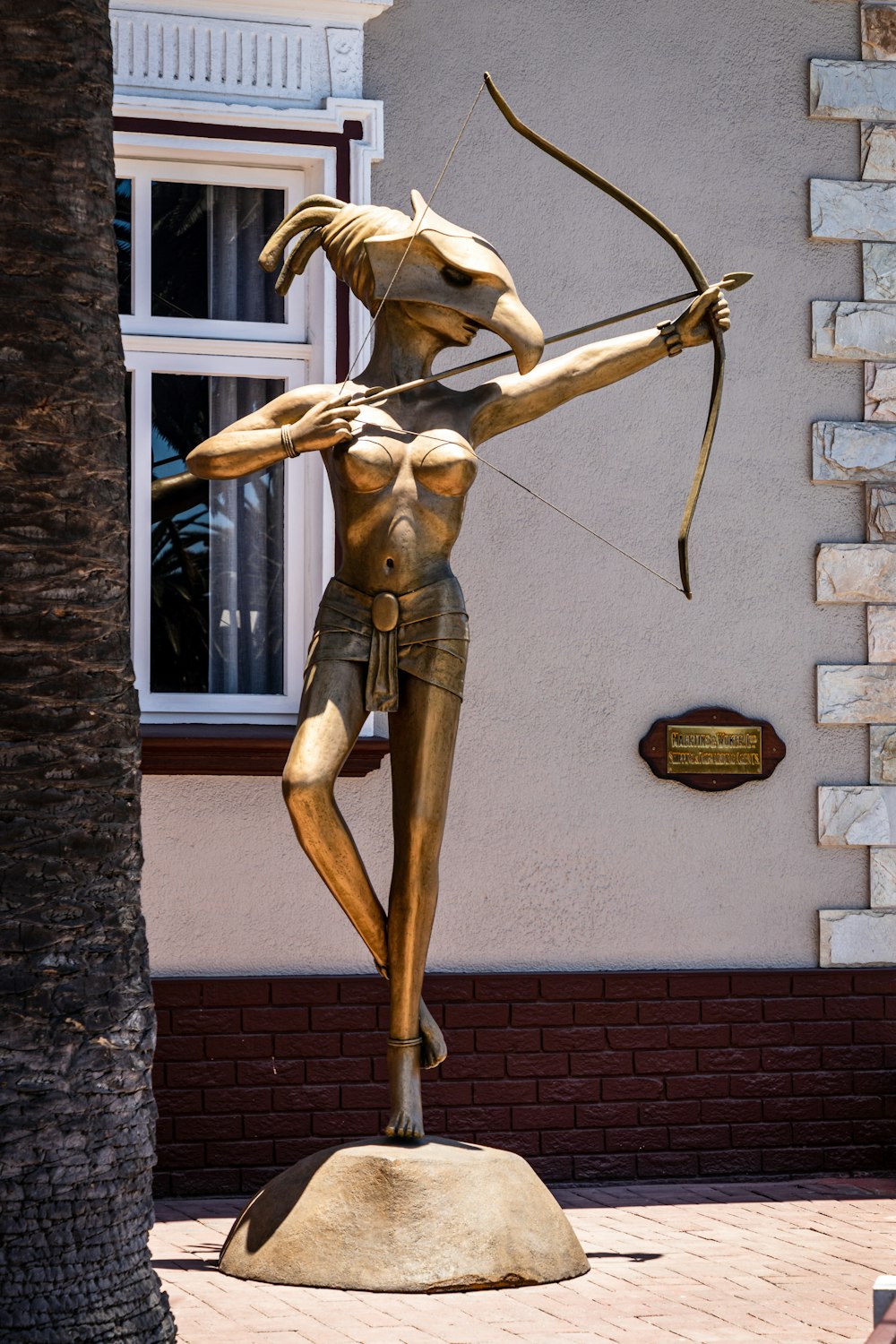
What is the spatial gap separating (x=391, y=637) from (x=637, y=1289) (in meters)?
1.98

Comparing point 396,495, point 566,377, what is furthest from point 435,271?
point 396,495

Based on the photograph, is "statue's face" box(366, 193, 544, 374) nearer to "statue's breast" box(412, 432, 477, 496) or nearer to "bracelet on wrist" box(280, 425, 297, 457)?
"statue's breast" box(412, 432, 477, 496)

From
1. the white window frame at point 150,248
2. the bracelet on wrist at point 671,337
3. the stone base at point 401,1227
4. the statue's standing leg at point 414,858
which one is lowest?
the stone base at point 401,1227

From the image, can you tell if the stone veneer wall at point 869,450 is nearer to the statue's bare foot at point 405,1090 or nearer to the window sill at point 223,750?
the window sill at point 223,750

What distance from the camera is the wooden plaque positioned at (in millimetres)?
7422

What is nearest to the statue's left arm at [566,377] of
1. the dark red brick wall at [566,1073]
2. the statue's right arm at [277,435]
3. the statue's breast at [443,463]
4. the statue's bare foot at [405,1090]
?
the statue's breast at [443,463]

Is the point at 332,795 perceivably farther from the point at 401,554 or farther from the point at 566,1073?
the point at 566,1073

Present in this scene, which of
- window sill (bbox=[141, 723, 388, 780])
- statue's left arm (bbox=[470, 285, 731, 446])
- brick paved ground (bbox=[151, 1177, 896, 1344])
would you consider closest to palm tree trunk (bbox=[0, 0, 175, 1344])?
brick paved ground (bbox=[151, 1177, 896, 1344])

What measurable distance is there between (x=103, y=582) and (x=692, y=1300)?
9.06 feet

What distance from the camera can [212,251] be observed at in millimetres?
7293

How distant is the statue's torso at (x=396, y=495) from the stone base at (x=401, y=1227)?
1.62 metres

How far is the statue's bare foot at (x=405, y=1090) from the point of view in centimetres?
537

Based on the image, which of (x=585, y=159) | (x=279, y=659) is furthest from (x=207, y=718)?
(x=585, y=159)

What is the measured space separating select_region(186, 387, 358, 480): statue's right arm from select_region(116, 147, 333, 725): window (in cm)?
164
